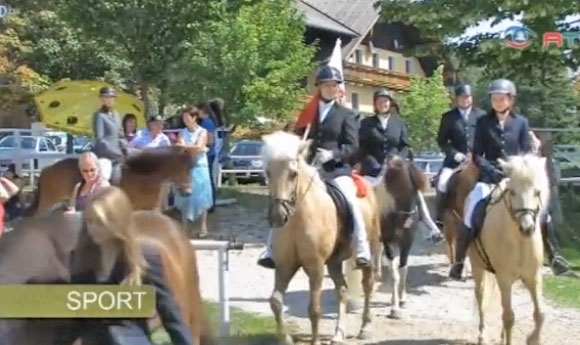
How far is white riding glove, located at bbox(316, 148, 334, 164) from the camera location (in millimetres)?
9430

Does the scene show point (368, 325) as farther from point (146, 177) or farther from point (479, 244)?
point (146, 177)

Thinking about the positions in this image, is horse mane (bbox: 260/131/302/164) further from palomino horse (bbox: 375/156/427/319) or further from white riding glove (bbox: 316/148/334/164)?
palomino horse (bbox: 375/156/427/319)

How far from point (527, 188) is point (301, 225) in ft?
6.05

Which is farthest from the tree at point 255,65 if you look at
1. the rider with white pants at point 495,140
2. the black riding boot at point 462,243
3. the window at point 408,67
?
the window at point 408,67

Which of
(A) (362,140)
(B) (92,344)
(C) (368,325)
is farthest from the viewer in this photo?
(A) (362,140)

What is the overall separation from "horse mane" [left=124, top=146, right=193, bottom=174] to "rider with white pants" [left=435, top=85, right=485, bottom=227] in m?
6.81

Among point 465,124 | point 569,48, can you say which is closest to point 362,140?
point 465,124

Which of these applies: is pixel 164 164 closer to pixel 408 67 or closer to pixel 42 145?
pixel 42 145

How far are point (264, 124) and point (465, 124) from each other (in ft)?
76.3

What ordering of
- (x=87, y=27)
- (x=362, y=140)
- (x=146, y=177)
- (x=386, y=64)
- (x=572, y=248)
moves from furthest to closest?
(x=386, y=64) < (x=87, y=27) < (x=572, y=248) < (x=362, y=140) < (x=146, y=177)

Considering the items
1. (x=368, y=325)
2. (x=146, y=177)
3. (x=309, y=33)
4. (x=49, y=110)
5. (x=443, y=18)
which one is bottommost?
(x=368, y=325)

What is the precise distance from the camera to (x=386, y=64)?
204ft

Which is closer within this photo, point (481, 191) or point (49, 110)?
point (481, 191)

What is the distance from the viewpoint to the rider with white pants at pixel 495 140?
957 centimetres
